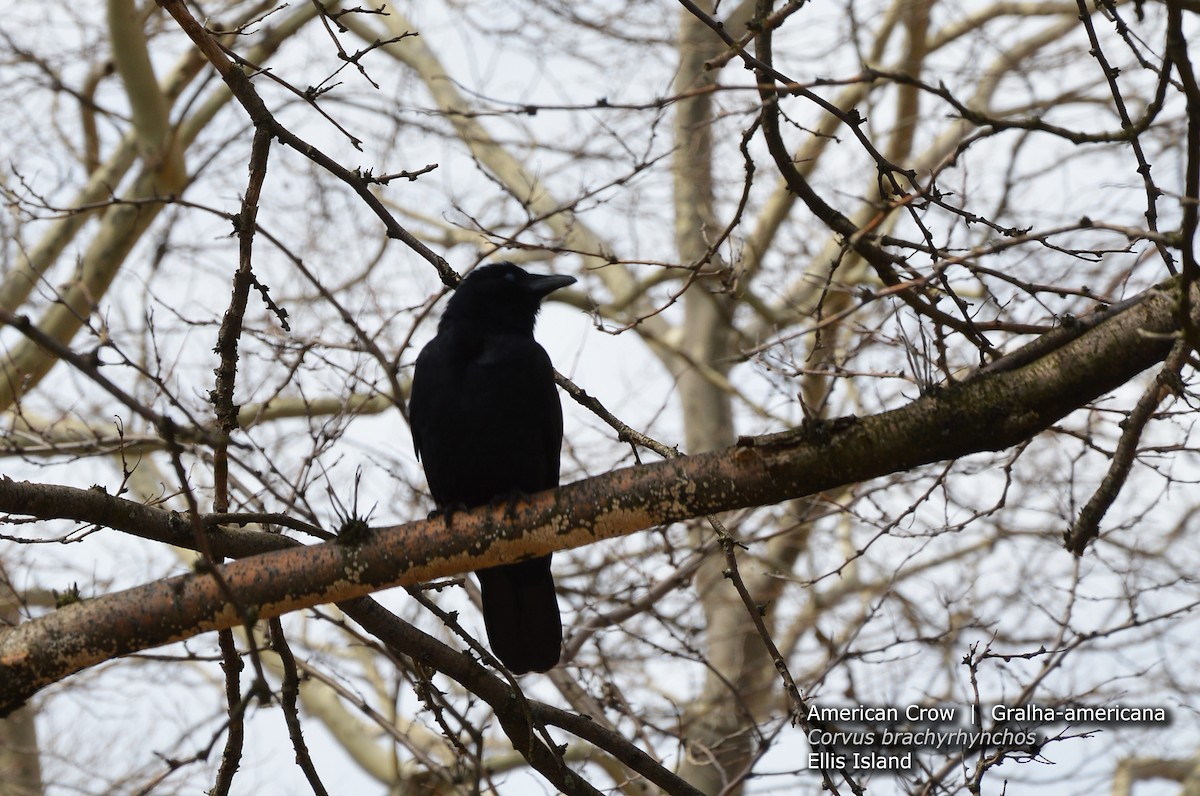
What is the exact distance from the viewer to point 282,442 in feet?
24.4

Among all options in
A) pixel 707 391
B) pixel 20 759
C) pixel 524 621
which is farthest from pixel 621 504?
pixel 20 759

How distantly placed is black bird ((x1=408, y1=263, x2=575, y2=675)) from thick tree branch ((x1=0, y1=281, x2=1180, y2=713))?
1.23 m

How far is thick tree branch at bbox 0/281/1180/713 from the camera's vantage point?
2570mm

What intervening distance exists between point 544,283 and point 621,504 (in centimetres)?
236

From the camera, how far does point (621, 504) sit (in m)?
2.81

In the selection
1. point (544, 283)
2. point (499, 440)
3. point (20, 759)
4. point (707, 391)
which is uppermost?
point (707, 391)

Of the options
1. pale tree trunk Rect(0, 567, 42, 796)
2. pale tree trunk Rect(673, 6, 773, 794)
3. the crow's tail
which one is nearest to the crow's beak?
the crow's tail

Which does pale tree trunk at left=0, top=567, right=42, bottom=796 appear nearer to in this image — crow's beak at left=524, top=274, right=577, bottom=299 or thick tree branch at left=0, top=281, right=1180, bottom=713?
crow's beak at left=524, top=274, right=577, bottom=299

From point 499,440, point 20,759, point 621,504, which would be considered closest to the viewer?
point 621,504

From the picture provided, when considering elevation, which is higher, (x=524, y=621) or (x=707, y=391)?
(x=707, y=391)

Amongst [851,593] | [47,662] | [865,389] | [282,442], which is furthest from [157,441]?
[851,593]

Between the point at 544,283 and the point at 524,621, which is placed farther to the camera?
the point at 544,283

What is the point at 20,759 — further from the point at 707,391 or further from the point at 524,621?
the point at 524,621

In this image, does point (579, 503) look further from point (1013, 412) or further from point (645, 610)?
point (645, 610)
